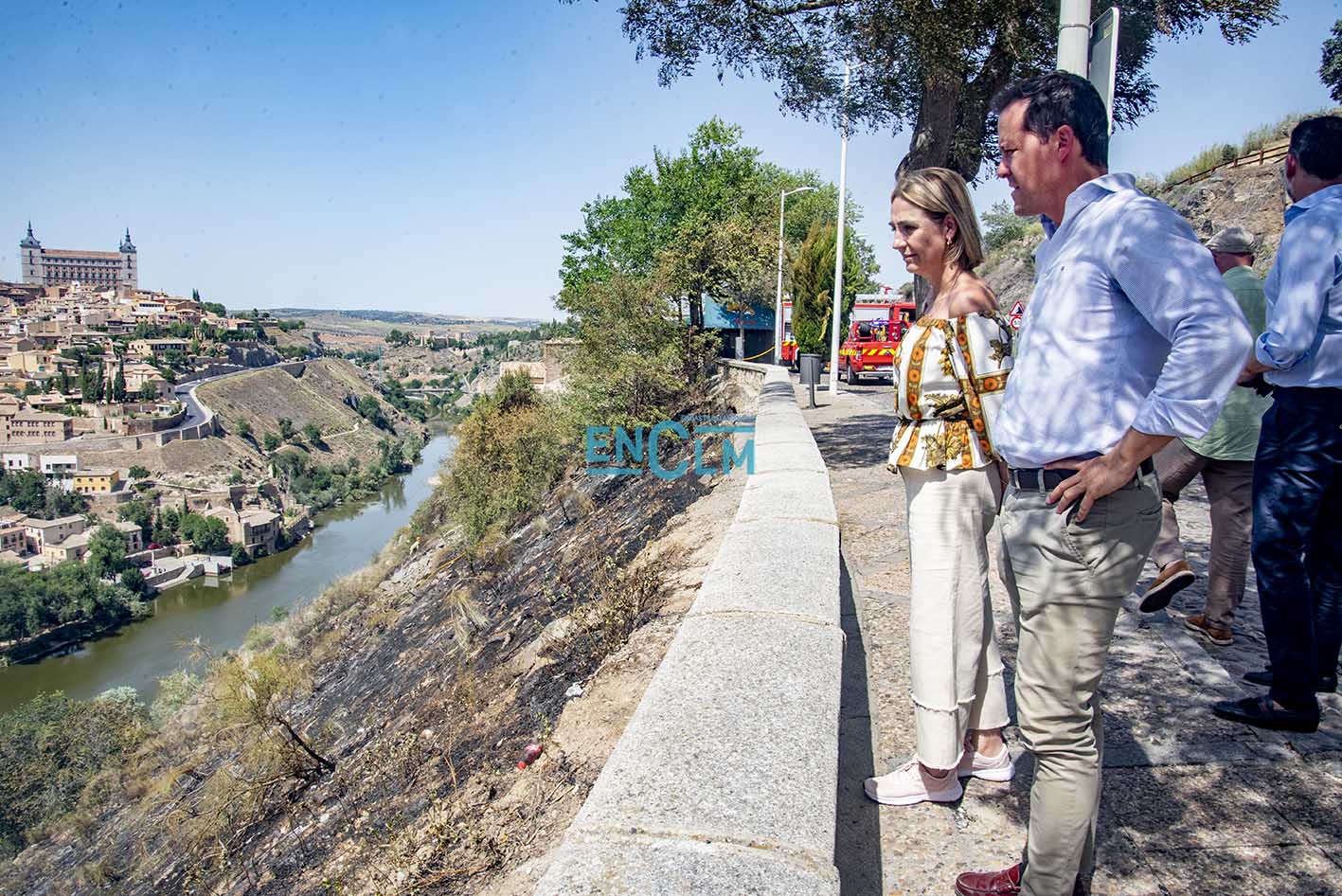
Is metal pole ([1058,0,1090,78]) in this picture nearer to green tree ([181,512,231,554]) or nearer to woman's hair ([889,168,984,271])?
woman's hair ([889,168,984,271])

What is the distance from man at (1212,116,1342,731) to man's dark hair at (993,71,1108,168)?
1313mm

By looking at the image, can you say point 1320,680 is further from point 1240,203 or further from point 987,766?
point 1240,203

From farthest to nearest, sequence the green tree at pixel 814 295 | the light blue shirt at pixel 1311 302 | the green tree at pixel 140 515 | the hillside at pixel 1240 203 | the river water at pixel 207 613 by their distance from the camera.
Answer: the green tree at pixel 140 515 → the river water at pixel 207 613 → the hillside at pixel 1240 203 → the green tree at pixel 814 295 → the light blue shirt at pixel 1311 302

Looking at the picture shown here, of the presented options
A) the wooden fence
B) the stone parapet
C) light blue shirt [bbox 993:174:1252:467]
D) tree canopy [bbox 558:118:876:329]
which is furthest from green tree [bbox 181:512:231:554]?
light blue shirt [bbox 993:174:1252:467]

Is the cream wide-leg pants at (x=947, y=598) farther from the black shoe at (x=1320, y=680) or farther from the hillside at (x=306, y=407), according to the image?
the hillside at (x=306, y=407)

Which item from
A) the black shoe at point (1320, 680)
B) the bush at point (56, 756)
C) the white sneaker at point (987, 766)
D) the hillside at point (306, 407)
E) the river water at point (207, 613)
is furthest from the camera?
the hillside at point (306, 407)

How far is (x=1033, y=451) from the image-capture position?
72.0 inches

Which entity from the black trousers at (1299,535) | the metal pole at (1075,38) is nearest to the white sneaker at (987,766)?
the black trousers at (1299,535)

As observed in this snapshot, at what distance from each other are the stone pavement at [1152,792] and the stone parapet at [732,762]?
45 centimetres

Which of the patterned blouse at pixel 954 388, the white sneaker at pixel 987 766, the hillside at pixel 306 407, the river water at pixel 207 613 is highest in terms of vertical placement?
the patterned blouse at pixel 954 388

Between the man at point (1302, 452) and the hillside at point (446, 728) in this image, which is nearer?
the man at point (1302, 452)

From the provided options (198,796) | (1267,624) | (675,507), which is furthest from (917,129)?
(198,796)

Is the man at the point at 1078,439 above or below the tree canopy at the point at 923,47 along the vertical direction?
below

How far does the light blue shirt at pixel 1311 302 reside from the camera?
2.67m
